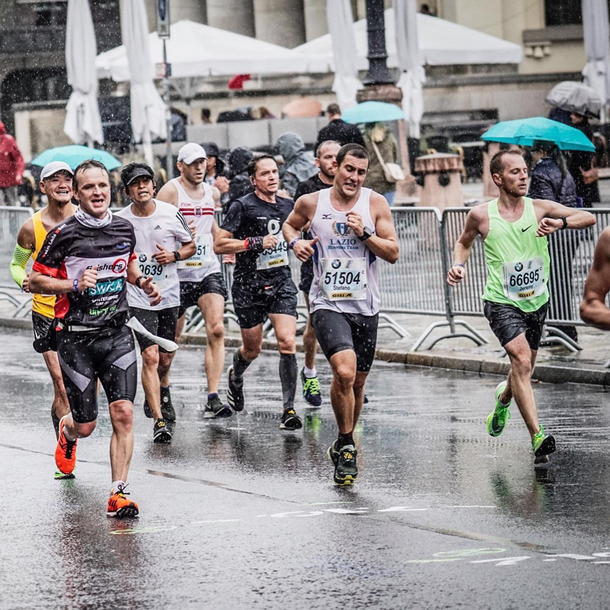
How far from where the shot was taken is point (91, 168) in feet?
26.7

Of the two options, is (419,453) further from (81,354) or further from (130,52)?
(130,52)

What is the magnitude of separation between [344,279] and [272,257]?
2434 millimetres

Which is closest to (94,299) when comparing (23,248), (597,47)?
(23,248)

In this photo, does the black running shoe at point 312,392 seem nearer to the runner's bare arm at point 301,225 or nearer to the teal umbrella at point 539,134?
the teal umbrella at point 539,134

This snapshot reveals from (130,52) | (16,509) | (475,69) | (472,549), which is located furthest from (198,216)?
(475,69)

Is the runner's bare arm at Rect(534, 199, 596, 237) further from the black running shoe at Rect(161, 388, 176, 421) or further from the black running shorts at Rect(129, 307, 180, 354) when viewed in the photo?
the black running shoe at Rect(161, 388, 176, 421)

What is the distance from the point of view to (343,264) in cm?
892

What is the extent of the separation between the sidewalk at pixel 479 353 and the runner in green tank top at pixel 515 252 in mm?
3072

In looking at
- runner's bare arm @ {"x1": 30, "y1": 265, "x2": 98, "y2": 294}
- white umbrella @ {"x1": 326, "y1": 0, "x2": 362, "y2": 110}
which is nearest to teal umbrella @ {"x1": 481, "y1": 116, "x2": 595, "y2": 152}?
runner's bare arm @ {"x1": 30, "y1": 265, "x2": 98, "y2": 294}

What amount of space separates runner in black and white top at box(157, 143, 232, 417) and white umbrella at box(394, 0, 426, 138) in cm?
1658

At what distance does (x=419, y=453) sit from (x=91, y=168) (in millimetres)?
2760

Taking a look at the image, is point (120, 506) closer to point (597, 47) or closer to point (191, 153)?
point (191, 153)

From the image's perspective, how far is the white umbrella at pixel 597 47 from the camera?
2853 cm

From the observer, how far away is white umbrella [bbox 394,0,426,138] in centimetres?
2728
